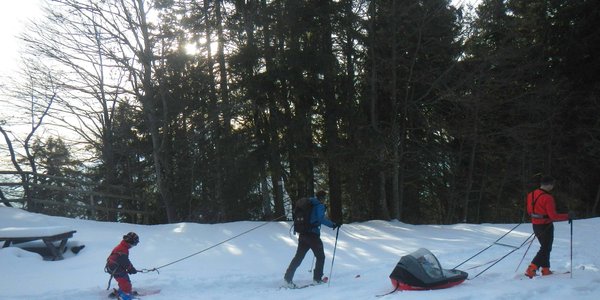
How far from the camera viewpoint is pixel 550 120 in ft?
65.2

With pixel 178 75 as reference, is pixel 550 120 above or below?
below

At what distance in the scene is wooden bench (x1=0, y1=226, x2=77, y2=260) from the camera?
405 inches

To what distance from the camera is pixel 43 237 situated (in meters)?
10.2

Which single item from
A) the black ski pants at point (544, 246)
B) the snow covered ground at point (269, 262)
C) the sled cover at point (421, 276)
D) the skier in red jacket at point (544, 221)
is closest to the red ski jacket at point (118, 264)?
the snow covered ground at point (269, 262)

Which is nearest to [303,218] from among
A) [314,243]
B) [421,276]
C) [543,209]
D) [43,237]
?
[314,243]

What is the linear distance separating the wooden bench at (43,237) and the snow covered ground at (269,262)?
0.30 meters

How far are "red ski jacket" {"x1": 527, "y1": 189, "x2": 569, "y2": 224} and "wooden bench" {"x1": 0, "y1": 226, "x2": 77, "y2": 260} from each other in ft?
32.1

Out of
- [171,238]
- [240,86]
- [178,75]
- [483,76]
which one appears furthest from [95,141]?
[483,76]

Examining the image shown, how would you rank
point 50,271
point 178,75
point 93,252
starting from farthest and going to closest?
1. point 178,75
2. point 93,252
3. point 50,271

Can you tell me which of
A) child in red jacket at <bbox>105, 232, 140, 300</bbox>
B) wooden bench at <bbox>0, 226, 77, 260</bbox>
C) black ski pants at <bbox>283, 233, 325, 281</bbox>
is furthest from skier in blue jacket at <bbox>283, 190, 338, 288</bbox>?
wooden bench at <bbox>0, 226, 77, 260</bbox>

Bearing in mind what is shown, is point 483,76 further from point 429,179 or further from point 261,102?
point 261,102

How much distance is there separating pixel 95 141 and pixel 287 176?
11.5m

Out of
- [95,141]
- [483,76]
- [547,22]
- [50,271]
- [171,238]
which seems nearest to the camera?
[50,271]

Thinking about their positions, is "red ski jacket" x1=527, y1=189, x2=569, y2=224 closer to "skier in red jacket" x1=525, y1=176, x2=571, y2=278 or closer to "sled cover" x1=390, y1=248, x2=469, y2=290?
"skier in red jacket" x1=525, y1=176, x2=571, y2=278
